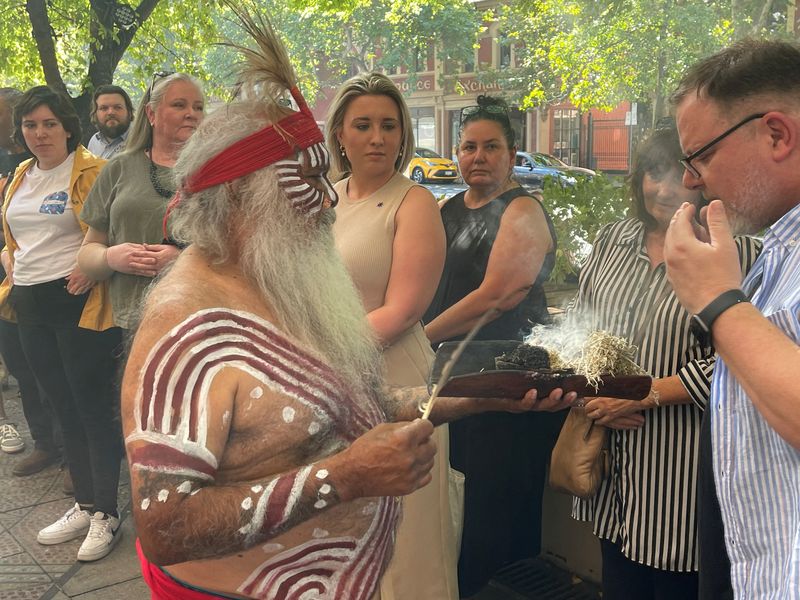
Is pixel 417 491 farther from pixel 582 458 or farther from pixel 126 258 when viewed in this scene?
pixel 126 258

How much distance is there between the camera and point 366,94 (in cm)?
348

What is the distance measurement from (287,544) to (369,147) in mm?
1998

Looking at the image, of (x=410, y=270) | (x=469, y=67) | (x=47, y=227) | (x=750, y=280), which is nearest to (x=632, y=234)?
(x=410, y=270)

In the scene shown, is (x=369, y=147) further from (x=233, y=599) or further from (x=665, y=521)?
(x=233, y=599)

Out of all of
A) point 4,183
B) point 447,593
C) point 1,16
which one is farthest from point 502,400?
point 1,16

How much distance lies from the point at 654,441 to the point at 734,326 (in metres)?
1.33

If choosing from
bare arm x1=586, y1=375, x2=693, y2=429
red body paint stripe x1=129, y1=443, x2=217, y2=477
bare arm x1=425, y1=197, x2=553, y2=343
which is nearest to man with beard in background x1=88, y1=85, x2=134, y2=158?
bare arm x1=425, y1=197, x2=553, y2=343

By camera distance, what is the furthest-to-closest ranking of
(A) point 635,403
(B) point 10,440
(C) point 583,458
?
1. (B) point 10,440
2. (C) point 583,458
3. (A) point 635,403

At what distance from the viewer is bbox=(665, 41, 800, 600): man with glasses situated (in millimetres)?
1522

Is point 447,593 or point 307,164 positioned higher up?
point 307,164

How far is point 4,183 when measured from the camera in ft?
20.8

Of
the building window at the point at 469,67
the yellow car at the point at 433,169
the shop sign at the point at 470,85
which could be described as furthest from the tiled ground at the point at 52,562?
the yellow car at the point at 433,169

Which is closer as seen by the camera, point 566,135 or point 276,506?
point 276,506

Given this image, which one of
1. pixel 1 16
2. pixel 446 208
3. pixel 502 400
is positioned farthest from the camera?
pixel 1 16
